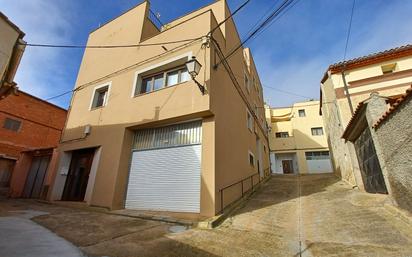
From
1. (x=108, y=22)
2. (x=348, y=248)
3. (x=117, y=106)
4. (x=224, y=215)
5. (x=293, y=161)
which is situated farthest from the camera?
(x=293, y=161)

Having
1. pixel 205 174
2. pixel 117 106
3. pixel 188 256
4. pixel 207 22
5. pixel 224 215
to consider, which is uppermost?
pixel 207 22

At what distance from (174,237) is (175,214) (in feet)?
7.23

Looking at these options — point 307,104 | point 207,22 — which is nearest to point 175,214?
point 207,22

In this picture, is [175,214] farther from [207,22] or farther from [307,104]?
[307,104]

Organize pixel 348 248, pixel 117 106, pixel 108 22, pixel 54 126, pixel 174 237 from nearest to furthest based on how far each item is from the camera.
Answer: pixel 348 248, pixel 174 237, pixel 117 106, pixel 108 22, pixel 54 126

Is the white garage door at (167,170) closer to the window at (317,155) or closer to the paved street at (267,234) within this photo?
the paved street at (267,234)

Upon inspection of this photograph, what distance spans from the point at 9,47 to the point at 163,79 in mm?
5105

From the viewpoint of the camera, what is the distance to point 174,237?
4.74 meters

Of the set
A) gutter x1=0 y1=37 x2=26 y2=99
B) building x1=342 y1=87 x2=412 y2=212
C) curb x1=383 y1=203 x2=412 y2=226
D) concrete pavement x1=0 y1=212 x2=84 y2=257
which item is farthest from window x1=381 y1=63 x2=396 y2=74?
gutter x1=0 y1=37 x2=26 y2=99

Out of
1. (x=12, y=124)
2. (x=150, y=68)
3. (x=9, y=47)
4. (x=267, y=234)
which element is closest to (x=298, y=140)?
(x=150, y=68)

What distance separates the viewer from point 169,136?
327 inches

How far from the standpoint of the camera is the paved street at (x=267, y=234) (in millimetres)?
3920

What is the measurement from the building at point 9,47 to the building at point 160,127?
376 centimetres

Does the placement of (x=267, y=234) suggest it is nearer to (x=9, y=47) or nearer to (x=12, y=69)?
(x=9, y=47)
